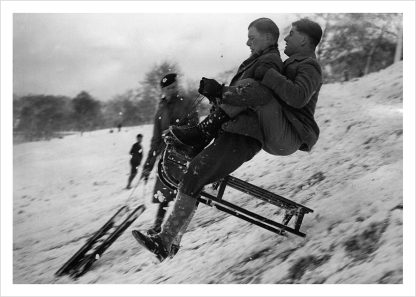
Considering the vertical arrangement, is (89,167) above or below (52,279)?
above

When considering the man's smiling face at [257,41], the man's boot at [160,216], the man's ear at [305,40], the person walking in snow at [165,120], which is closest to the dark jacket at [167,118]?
the person walking in snow at [165,120]

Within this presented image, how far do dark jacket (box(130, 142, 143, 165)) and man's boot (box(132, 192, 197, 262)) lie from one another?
80 cm

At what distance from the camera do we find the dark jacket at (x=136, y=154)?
276 cm

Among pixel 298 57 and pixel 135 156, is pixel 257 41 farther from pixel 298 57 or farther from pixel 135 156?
pixel 135 156

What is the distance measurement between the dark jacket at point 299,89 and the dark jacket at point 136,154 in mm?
1027

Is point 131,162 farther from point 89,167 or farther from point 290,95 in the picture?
point 290,95

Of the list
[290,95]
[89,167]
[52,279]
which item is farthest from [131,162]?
[290,95]

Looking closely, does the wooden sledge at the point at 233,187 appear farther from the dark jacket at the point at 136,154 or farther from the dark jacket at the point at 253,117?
the dark jacket at the point at 136,154

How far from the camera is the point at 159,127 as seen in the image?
269 cm

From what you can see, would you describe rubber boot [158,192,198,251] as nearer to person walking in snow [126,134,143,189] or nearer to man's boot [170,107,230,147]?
man's boot [170,107,230,147]

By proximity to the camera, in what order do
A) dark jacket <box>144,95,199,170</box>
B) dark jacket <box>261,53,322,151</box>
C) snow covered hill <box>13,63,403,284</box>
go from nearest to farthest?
dark jacket <box>261,53,322,151</box>
snow covered hill <box>13,63,403,284</box>
dark jacket <box>144,95,199,170</box>

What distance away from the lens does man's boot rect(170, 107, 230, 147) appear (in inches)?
82.6

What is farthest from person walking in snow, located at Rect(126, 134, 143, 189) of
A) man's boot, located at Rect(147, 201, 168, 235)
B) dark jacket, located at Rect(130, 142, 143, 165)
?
man's boot, located at Rect(147, 201, 168, 235)
